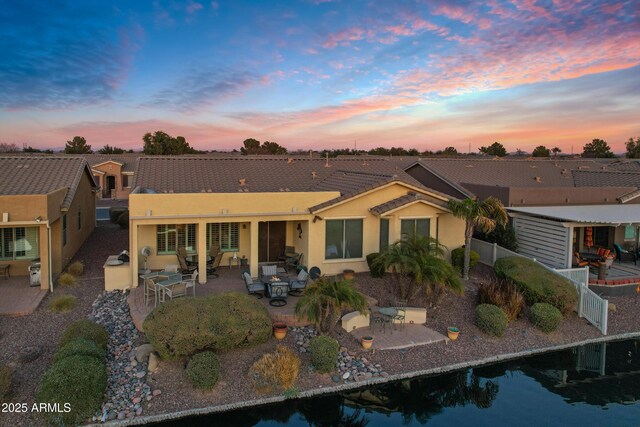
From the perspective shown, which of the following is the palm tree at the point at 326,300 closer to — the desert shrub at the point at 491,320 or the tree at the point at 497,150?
the desert shrub at the point at 491,320

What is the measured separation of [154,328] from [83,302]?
219 inches

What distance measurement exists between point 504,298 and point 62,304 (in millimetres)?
14940

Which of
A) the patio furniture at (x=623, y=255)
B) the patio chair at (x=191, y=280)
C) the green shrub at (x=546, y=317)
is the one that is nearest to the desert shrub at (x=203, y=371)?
the patio chair at (x=191, y=280)

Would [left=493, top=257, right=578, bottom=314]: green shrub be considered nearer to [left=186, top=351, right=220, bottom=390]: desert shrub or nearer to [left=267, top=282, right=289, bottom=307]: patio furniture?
[left=267, top=282, right=289, bottom=307]: patio furniture

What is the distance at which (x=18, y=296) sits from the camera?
614 inches

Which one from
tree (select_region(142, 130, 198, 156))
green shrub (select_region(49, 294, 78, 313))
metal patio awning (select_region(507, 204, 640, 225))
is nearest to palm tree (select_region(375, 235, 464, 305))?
metal patio awning (select_region(507, 204, 640, 225))

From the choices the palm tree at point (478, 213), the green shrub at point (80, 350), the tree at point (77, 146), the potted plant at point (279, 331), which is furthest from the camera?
the tree at point (77, 146)

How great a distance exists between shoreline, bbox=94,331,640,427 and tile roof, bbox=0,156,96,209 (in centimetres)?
1234

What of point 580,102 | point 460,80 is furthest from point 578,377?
point 580,102

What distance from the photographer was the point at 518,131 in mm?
38469

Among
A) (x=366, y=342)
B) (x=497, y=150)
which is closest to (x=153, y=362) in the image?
(x=366, y=342)

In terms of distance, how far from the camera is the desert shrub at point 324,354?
1156 centimetres

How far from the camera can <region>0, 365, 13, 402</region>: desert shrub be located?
980 centimetres

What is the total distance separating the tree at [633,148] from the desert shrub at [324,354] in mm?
89259
